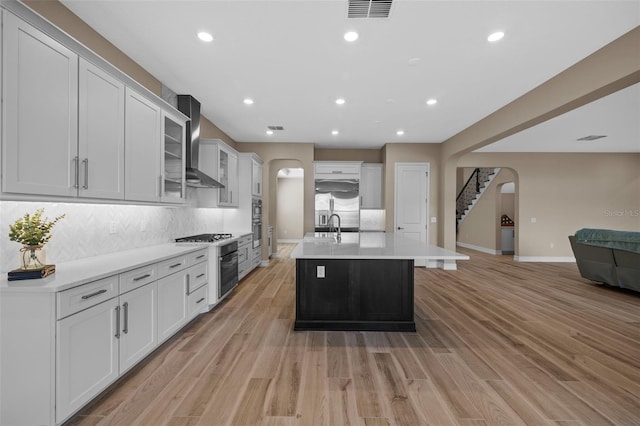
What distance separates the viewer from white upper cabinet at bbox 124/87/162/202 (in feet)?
8.63

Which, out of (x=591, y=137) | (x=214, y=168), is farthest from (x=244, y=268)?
(x=591, y=137)

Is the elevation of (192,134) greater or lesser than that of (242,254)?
greater

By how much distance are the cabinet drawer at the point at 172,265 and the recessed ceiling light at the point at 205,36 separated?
217cm

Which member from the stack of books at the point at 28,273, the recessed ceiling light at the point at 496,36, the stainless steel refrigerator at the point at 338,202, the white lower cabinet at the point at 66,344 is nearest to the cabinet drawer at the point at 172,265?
the white lower cabinet at the point at 66,344

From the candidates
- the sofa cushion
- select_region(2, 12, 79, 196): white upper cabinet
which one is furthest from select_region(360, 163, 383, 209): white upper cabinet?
select_region(2, 12, 79, 196): white upper cabinet

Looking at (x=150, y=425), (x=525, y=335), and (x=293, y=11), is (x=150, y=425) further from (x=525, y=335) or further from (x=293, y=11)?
(x=525, y=335)

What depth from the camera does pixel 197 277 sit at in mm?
3426

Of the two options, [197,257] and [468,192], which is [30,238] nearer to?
[197,257]

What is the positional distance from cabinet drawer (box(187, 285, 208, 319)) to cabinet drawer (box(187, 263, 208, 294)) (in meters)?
0.06

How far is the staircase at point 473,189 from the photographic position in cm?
965

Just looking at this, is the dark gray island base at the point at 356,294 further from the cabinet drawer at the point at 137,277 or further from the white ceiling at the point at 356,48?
the white ceiling at the point at 356,48

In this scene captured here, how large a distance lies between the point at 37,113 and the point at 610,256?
7.55 m

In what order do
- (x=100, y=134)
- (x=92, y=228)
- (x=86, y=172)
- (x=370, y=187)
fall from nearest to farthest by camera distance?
(x=86, y=172), (x=100, y=134), (x=92, y=228), (x=370, y=187)

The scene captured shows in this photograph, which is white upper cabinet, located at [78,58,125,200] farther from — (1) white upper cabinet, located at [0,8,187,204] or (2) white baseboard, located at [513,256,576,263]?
(2) white baseboard, located at [513,256,576,263]
